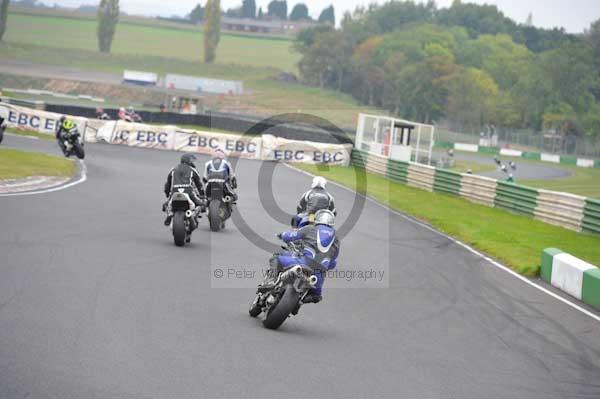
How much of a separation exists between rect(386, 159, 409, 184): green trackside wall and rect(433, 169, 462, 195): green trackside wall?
2.67 meters

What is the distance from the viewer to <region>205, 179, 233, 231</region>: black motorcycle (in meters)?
18.3

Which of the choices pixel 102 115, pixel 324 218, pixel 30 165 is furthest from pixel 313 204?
pixel 102 115

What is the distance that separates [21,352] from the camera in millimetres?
7867

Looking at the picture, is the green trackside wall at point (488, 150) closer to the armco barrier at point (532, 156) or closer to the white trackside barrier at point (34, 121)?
the armco barrier at point (532, 156)

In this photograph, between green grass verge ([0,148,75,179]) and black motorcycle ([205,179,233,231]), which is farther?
green grass verge ([0,148,75,179])

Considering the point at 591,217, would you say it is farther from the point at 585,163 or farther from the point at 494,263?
A: the point at 585,163

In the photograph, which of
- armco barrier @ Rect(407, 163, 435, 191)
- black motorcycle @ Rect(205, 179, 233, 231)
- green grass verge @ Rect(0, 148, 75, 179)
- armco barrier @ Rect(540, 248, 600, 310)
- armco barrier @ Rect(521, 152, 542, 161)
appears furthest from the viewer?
armco barrier @ Rect(521, 152, 542, 161)

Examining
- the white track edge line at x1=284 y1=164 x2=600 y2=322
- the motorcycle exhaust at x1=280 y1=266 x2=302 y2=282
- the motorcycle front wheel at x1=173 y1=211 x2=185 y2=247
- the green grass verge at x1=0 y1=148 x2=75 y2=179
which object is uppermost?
the motorcycle exhaust at x1=280 y1=266 x2=302 y2=282

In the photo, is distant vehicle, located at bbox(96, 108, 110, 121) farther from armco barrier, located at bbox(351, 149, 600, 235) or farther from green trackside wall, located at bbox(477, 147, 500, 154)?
green trackside wall, located at bbox(477, 147, 500, 154)

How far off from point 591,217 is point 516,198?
15.7ft

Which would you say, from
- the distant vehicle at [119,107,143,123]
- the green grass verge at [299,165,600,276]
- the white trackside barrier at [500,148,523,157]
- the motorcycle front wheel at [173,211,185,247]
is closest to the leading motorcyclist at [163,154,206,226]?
the motorcycle front wheel at [173,211,185,247]

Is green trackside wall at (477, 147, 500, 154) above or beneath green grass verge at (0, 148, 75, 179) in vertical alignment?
beneath

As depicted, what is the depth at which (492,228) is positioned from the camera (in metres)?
23.7

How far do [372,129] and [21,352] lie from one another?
40.2 m
